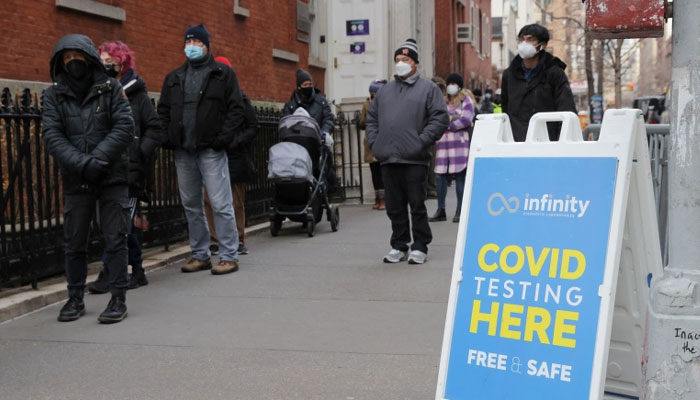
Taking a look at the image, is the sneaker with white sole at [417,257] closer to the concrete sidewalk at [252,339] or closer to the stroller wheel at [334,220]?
the concrete sidewalk at [252,339]

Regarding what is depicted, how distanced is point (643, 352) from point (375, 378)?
65.0 inches

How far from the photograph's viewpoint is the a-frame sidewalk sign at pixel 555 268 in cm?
359

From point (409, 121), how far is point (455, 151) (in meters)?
4.01

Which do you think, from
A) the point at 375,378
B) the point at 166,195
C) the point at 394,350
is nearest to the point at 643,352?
the point at 375,378

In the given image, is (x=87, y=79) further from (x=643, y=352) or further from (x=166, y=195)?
(x=643, y=352)

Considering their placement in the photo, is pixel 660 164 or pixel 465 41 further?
pixel 465 41

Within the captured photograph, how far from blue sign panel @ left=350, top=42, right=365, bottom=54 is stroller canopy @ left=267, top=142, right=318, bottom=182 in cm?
787

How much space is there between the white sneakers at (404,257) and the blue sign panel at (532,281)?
181 inches

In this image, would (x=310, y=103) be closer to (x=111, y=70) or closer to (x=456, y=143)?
(x=456, y=143)

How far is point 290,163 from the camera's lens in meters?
10.3

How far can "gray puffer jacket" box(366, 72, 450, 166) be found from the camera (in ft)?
27.4

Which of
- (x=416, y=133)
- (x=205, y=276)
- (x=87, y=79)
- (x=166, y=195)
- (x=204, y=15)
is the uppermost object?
(x=204, y=15)

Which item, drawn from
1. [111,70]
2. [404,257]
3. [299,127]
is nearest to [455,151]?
[299,127]

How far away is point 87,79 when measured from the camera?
6.32 metres
